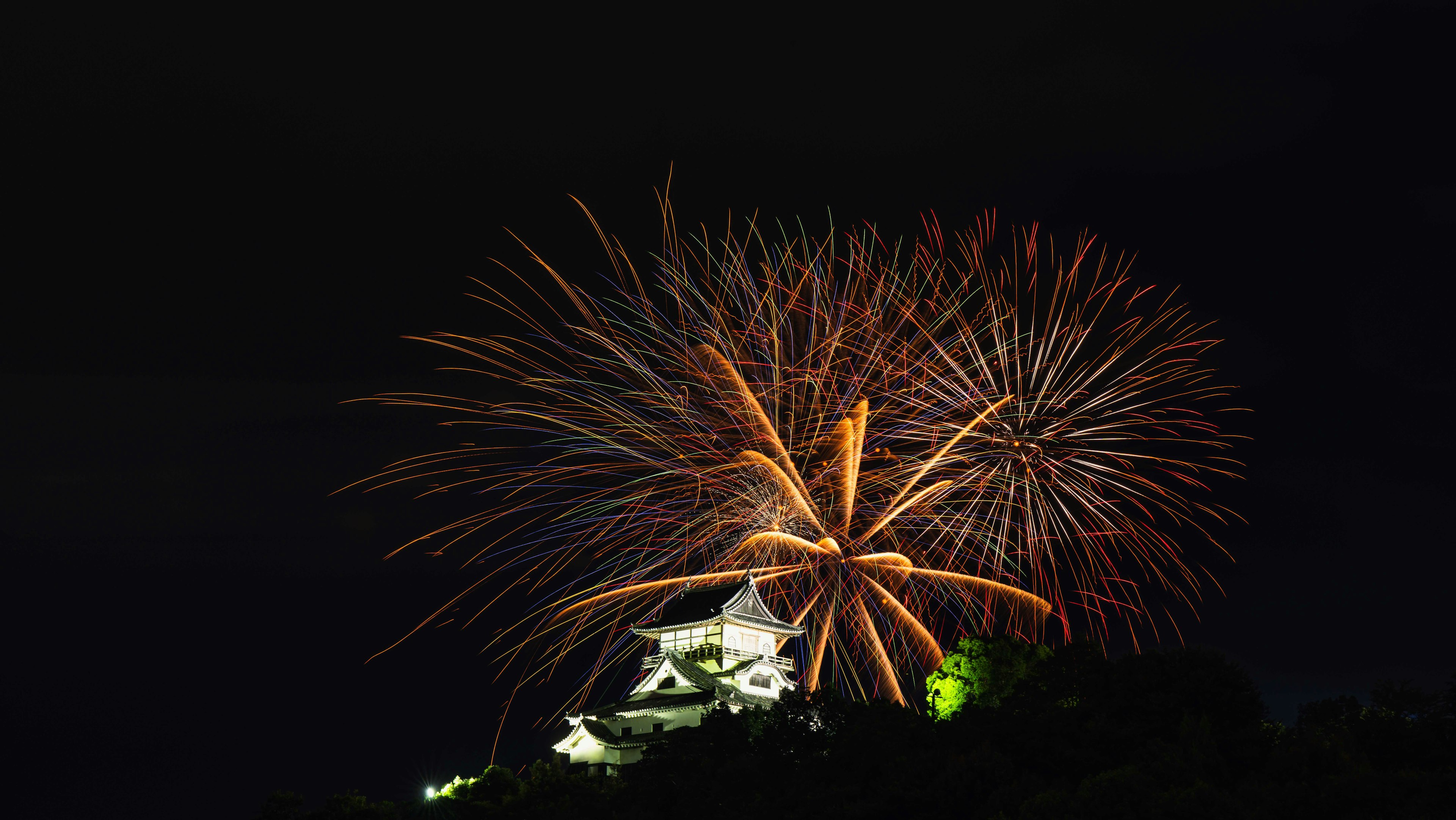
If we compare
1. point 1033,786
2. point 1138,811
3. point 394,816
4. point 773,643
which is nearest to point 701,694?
point 773,643

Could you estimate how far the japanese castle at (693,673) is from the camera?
5438cm

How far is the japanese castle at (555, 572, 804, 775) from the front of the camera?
178 feet

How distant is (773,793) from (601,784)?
11790 millimetres

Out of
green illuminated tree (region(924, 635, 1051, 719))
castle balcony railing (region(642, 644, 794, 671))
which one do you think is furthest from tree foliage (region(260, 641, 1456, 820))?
castle balcony railing (region(642, 644, 794, 671))

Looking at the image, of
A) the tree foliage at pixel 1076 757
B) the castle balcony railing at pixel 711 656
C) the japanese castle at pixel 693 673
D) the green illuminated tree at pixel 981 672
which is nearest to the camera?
the tree foliage at pixel 1076 757

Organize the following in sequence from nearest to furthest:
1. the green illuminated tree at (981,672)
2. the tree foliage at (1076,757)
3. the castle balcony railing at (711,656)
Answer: the tree foliage at (1076,757)
the green illuminated tree at (981,672)
the castle balcony railing at (711,656)

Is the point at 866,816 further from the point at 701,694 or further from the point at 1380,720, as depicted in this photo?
the point at 701,694

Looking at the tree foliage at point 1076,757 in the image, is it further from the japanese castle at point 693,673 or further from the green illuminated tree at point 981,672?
the japanese castle at point 693,673

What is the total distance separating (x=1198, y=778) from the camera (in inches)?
1133

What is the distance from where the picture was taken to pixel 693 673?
56.1 m

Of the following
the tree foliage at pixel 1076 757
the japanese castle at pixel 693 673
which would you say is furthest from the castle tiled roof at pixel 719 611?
the tree foliage at pixel 1076 757

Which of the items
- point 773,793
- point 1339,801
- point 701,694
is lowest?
point 1339,801

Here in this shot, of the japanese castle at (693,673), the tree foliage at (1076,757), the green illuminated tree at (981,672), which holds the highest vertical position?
the japanese castle at (693,673)

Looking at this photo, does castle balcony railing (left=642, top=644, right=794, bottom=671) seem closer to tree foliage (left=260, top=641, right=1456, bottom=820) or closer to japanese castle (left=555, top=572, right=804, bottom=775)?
japanese castle (left=555, top=572, right=804, bottom=775)
